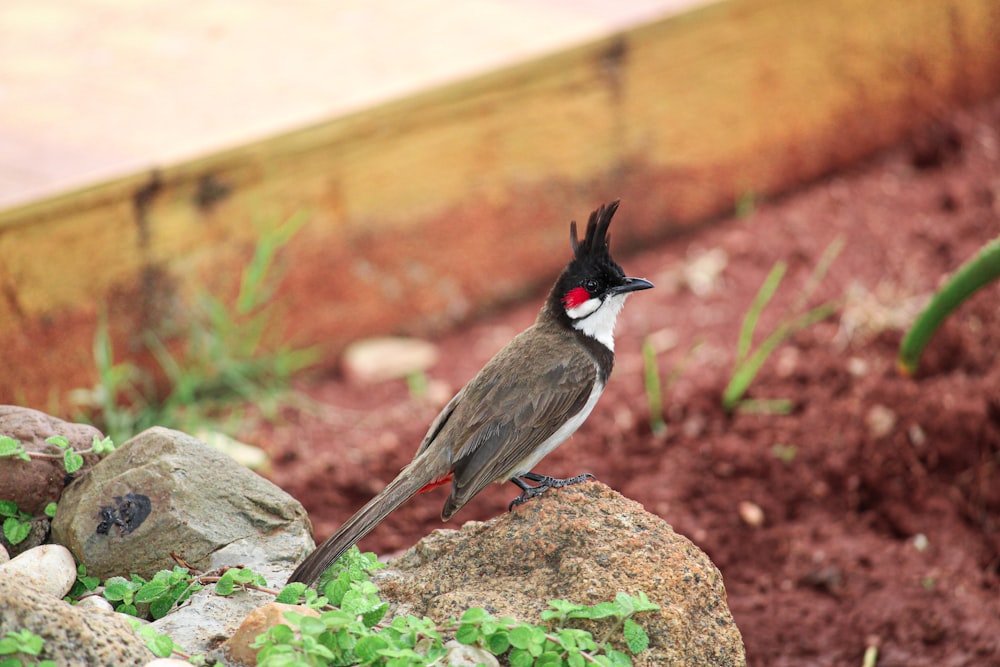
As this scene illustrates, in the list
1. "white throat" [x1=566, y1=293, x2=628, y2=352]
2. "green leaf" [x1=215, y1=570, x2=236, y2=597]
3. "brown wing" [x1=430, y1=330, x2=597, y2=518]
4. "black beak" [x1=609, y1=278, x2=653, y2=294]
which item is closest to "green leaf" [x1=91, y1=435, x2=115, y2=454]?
"green leaf" [x1=215, y1=570, x2=236, y2=597]

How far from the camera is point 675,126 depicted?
5309 mm

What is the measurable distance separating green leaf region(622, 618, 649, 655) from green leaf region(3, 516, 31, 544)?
1.29 metres

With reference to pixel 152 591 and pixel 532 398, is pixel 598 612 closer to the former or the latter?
A: pixel 532 398

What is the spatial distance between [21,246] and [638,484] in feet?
7.22

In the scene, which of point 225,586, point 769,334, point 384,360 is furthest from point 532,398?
point 384,360

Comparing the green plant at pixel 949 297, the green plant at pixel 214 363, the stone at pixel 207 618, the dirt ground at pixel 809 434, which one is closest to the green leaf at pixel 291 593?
the stone at pixel 207 618

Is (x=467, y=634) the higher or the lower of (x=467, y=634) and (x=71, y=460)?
the lower

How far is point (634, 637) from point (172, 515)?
998mm

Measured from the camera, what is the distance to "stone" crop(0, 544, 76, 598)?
2406 millimetres

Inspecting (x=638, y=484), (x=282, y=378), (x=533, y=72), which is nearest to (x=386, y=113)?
(x=533, y=72)

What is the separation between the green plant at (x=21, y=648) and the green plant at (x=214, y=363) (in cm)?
232

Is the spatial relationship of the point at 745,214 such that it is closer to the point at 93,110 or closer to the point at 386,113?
the point at 386,113

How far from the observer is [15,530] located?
8.45 ft

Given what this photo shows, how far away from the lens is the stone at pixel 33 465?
8.55ft
